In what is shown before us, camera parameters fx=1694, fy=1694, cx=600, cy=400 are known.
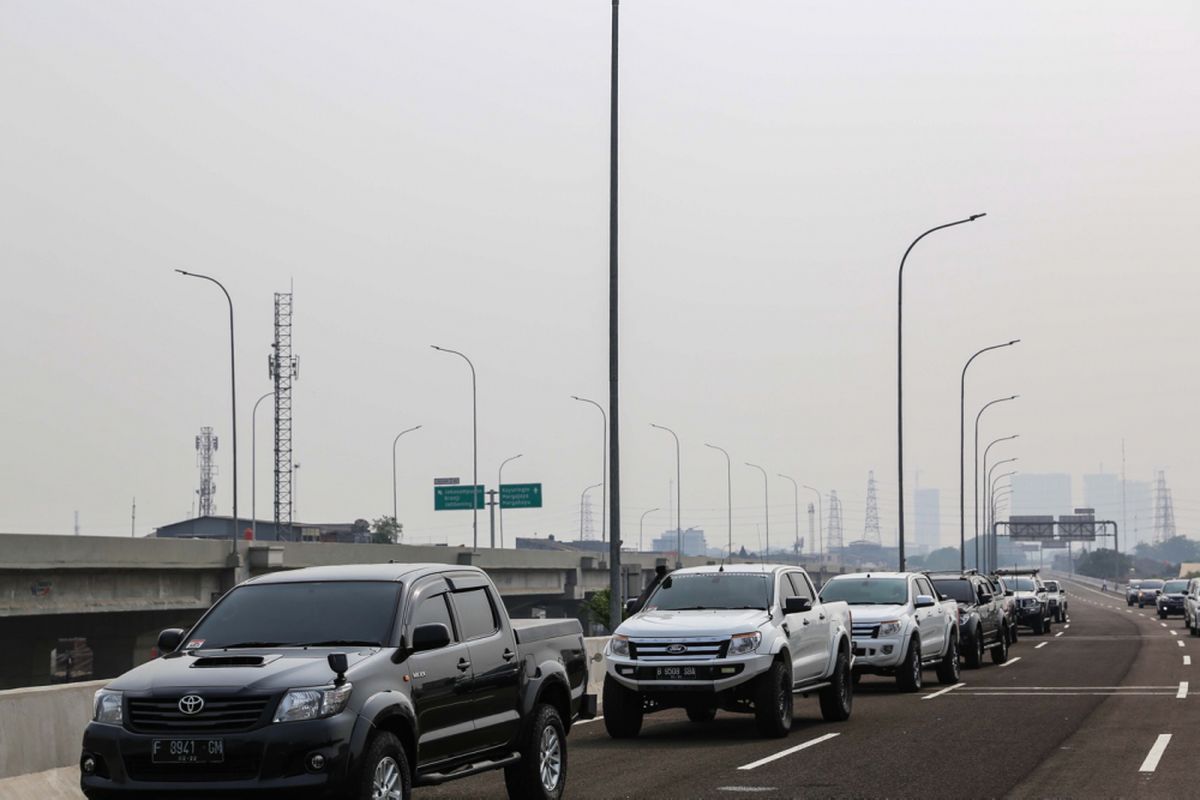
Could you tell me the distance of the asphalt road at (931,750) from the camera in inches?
559

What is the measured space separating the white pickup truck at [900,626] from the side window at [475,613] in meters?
14.0

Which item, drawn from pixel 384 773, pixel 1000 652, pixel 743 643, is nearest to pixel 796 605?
→ pixel 743 643

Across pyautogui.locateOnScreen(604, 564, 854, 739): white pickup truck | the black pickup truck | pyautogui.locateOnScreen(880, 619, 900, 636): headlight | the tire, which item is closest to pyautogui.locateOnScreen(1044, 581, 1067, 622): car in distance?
pyautogui.locateOnScreen(880, 619, 900, 636): headlight

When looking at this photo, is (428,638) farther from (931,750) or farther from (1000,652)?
(1000,652)

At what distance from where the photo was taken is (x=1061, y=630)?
55.7 m

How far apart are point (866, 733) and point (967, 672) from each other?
13.9 meters

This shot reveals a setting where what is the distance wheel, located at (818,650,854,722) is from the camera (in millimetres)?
20906

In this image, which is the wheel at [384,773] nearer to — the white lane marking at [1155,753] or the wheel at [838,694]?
the white lane marking at [1155,753]

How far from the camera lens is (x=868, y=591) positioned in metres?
27.2

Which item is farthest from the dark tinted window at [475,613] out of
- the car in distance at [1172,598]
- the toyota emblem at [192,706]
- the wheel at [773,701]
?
the car in distance at [1172,598]

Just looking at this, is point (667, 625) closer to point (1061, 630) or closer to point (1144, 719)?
point (1144, 719)

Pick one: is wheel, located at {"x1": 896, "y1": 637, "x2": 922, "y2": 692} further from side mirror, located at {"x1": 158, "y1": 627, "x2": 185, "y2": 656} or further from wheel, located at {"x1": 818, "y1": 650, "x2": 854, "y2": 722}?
side mirror, located at {"x1": 158, "y1": 627, "x2": 185, "y2": 656}

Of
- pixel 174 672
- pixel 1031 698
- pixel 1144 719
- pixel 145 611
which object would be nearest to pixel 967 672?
pixel 1031 698

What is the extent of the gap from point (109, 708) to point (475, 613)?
302 cm
